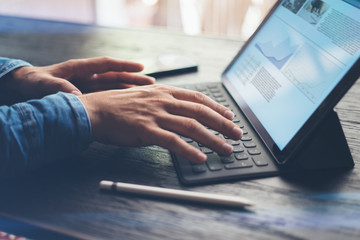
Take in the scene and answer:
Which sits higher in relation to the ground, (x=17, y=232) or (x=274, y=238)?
(x=274, y=238)

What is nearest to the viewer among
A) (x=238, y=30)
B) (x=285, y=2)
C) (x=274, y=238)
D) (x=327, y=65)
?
(x=274, y=238)

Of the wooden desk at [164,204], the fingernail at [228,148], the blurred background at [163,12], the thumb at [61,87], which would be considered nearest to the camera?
the wooden desk at [164,204]

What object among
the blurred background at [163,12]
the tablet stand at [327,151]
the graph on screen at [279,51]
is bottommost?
the blurred background at [163,12]

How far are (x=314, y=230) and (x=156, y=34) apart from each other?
90cm

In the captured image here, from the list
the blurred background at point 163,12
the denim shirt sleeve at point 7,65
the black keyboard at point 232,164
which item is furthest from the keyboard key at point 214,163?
the blurred background at point 163,12

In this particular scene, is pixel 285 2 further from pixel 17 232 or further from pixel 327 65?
pixel 17 232

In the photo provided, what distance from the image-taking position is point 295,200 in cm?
43

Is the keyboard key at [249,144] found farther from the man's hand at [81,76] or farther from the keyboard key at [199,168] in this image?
the man's hand at [81,76]

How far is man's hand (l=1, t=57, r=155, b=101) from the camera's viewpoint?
0.68 meters

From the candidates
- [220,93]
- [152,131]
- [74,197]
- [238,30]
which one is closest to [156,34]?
[220,93]

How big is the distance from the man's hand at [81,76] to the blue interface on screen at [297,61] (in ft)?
0.80

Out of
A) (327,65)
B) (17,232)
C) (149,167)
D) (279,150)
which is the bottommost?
(17,232)

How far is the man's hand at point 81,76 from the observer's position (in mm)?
677

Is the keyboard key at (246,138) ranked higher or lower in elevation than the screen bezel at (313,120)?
lower
